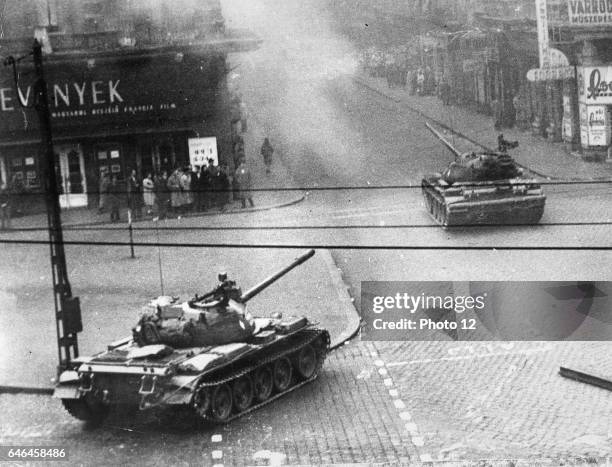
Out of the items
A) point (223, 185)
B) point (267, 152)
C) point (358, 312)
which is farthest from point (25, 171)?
point (358, 312)

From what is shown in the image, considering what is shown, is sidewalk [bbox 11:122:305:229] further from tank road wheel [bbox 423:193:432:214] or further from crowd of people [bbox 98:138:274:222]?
tank road wheel [bbox 423:193:432:214]

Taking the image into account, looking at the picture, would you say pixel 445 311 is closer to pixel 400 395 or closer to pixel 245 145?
pixel 400 395

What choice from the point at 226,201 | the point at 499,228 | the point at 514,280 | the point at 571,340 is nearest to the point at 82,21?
the point at 226,201

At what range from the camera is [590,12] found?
3406 centimetres

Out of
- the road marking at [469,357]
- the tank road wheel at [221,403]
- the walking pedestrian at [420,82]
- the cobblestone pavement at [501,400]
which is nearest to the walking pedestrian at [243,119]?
the walking pedestrian at [420,82]

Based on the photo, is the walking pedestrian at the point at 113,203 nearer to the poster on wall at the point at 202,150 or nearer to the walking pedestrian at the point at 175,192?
the walking pedestrian at the point at 175,192

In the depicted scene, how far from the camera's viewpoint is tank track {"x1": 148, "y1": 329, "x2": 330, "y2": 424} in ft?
53.6

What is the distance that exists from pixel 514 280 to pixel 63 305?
32.7 ft

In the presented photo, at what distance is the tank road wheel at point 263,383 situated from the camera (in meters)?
17.6

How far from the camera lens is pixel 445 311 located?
2239 cm

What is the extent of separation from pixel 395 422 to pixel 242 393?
2.47 metres

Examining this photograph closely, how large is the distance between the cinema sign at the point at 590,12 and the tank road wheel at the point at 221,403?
21.5m

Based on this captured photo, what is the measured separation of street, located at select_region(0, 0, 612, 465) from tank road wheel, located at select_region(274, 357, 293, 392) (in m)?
0.33

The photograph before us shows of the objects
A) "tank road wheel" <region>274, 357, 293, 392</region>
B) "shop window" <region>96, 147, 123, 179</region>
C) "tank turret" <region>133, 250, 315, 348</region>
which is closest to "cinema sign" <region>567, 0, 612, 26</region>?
"shop window" <region>96, 147, 123, 179</region>
